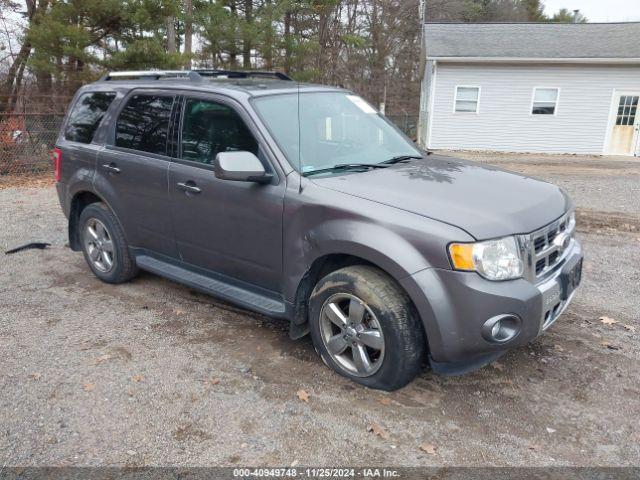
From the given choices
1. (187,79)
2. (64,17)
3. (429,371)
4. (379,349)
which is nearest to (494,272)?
(379,349)

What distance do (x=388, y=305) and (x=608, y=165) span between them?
15.4m

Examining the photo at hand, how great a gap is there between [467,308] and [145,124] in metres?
3.10

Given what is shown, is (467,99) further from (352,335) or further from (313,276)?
(352,335)

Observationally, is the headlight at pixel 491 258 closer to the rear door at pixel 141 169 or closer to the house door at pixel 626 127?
the rear door at pixel 141 169

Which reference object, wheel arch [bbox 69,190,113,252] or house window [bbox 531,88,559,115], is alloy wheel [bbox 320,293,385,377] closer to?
wheel arch [bbox 69,190,113,252]

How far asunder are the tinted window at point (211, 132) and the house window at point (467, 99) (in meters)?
16.8

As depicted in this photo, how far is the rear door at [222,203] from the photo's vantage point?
3555 mm

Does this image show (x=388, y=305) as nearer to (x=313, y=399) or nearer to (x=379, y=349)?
(x=379, y=349)

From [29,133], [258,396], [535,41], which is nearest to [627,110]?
[535,41]

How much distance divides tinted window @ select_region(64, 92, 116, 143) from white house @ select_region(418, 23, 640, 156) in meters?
15.5

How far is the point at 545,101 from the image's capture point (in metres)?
18.7

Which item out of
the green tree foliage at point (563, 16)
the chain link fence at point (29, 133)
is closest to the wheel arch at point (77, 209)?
the chain link fence at point (29, 133)

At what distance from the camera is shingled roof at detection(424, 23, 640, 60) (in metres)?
18.1

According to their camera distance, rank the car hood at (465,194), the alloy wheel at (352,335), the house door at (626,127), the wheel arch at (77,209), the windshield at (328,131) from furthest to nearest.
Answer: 1. the house door at (626,127)
2. the wheel arch at (77,209)
3. the windshield at (328,131)
4. the alloy wheel at (352,335)
5. the car hood at (465,194)
